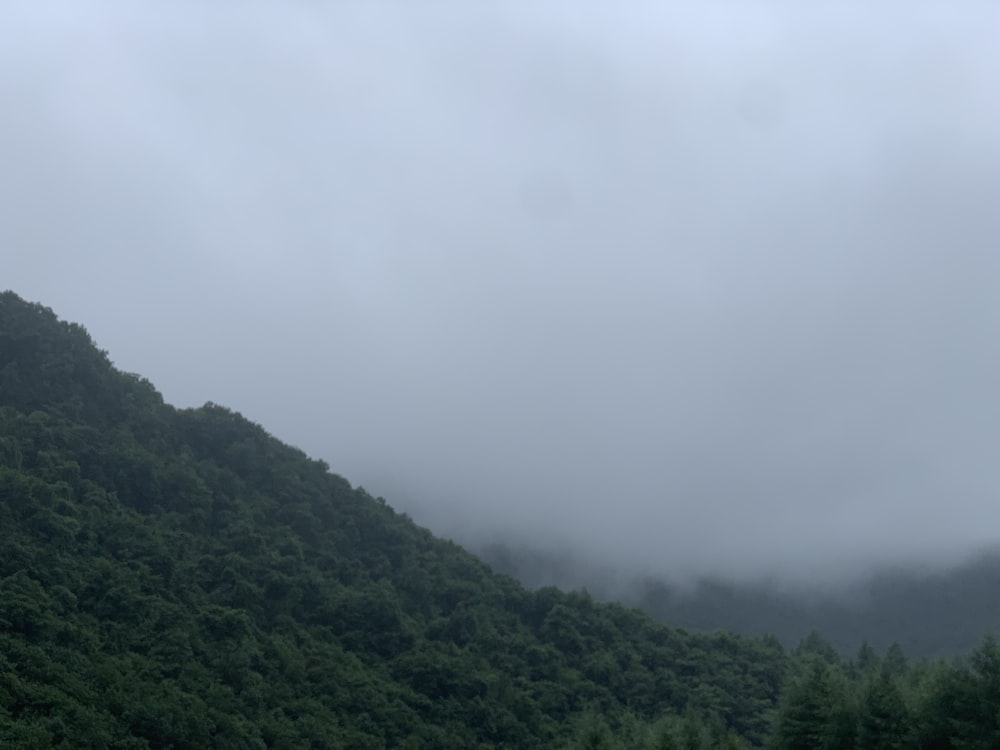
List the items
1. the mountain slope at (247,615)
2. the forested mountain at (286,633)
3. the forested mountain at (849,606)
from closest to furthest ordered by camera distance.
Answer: the forested mountain at (286,633) → the mountain slope at (247,615) → the forested mountain at (849,606)

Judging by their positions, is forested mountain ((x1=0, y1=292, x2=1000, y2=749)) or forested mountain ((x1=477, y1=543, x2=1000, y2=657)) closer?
forested mountain ((x1=0, y1=292, x2=1000, y2=749))

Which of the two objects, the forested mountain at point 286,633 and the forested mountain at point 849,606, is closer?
the forested mountain at point 286,633

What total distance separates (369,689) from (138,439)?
20020mm

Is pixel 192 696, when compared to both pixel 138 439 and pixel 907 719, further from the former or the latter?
pixel 907 719

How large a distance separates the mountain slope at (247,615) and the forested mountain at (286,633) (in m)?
0.10

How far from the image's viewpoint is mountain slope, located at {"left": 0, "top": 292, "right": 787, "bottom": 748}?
133 feet

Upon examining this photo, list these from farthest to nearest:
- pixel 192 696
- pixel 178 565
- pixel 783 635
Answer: pixel 783 635, pixel 178 565, pixel 192 696

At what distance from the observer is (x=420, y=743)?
153ft

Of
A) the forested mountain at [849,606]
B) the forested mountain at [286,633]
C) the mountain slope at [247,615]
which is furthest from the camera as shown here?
the forested mountain at [849,606]

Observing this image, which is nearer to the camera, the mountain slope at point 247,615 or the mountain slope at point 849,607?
the mountain slope at point 247,615

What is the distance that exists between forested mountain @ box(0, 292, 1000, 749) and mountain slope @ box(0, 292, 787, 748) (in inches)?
4.1

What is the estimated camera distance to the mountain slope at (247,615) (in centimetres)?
4066

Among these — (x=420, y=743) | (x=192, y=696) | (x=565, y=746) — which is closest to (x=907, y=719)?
(x=565, y=746)

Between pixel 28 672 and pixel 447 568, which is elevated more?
pixel 447 568
